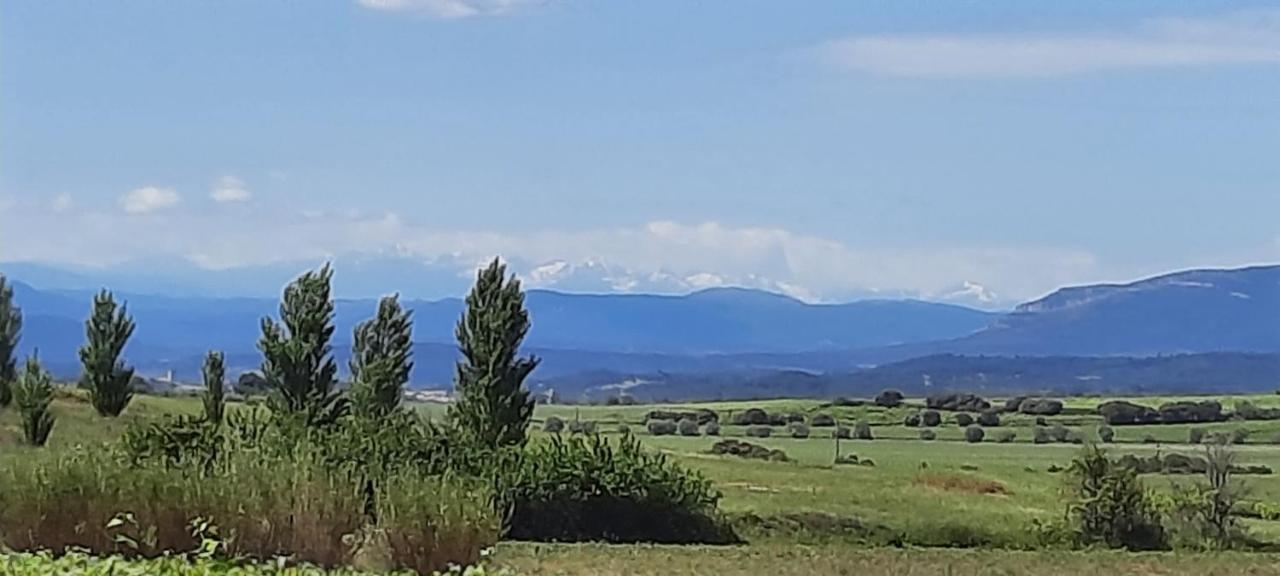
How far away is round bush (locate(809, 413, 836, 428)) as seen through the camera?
55.8 ft

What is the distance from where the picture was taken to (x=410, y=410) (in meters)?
13.8

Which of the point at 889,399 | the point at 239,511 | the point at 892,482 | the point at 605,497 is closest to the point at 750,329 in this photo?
the point at 889,399

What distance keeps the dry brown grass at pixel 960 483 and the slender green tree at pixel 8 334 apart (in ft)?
25.6

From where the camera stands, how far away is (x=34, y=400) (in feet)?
47.1

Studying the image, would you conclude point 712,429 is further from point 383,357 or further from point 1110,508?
point 1110,508

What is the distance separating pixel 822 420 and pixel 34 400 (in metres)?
7.31

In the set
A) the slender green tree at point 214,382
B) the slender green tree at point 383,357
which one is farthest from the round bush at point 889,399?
Answer: the slender green tree at point 214,382

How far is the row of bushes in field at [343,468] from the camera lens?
7750 mm

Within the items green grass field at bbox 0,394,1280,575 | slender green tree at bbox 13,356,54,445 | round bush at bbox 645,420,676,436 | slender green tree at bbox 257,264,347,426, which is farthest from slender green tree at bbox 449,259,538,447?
slender green tree at bbox 13,356,54,445

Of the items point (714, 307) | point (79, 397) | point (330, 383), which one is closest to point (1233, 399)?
point (714, 307)

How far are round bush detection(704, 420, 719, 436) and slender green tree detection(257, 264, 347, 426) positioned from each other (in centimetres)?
406

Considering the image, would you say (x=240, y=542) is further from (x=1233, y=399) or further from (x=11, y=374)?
(x=1233, y=399)

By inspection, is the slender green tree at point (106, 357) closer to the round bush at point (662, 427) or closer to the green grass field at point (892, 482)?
the green grass field at point (892, 482)

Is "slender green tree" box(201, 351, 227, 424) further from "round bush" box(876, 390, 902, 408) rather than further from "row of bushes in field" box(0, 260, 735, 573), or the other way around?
"round bush" box(876, 390, 902, 408)
